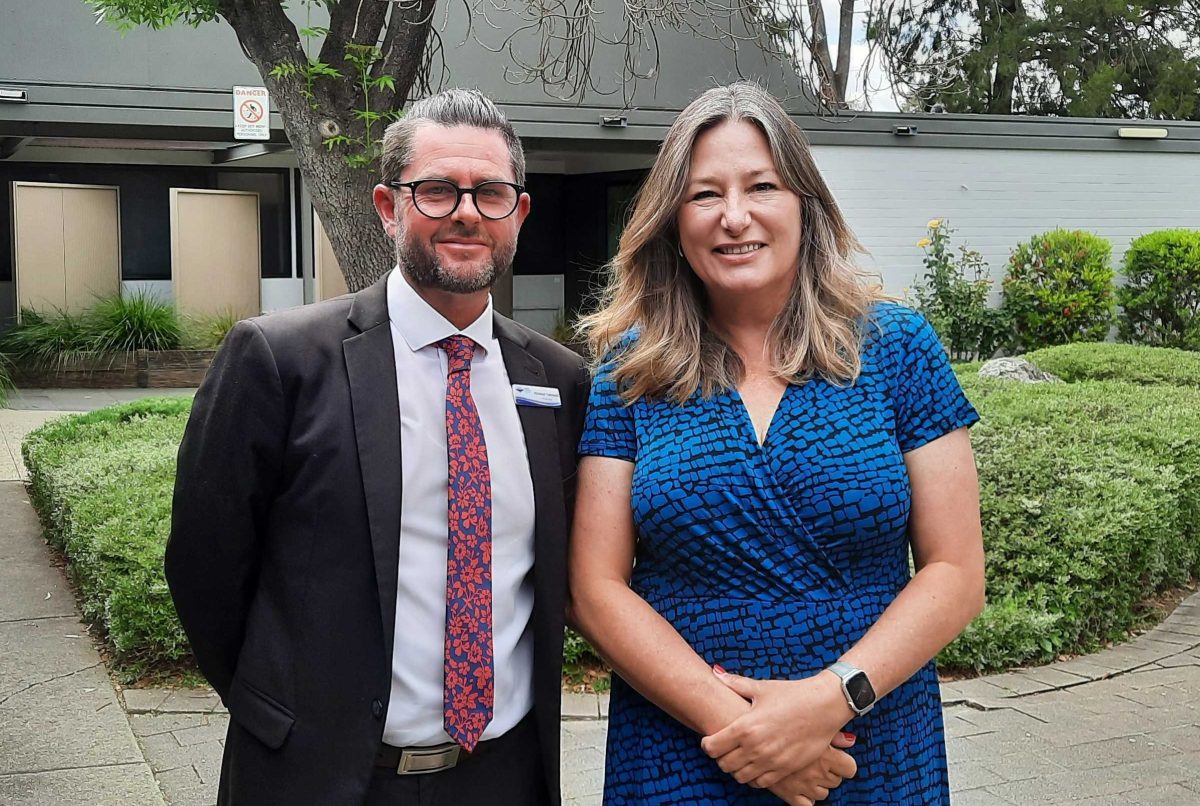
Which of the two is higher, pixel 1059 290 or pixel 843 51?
pixel 843 51

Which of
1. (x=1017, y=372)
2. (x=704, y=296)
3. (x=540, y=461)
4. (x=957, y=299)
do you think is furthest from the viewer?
(x=957, y=299)

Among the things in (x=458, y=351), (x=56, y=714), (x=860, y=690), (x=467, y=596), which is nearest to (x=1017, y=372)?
(x=56, y=714)

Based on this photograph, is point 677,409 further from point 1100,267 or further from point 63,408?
point 1100,267

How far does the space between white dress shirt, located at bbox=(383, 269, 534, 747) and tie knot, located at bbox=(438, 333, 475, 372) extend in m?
0.01

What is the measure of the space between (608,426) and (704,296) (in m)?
0.36

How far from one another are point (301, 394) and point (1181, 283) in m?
15.7

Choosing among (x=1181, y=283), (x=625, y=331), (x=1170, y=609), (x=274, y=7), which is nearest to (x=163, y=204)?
(x=274, y=7)

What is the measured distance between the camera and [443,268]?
226 centimetres

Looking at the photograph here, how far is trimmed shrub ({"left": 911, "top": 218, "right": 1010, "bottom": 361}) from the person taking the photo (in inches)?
595

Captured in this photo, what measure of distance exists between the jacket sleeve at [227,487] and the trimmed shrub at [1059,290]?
14.3 metres

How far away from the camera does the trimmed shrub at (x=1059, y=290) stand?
50.2 feet

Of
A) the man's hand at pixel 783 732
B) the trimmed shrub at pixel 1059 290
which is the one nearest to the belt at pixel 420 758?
the man's hand at pixel 783 732

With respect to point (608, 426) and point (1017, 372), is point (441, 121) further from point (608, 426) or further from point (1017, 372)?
point (1017, 372)

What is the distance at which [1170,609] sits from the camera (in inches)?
259
